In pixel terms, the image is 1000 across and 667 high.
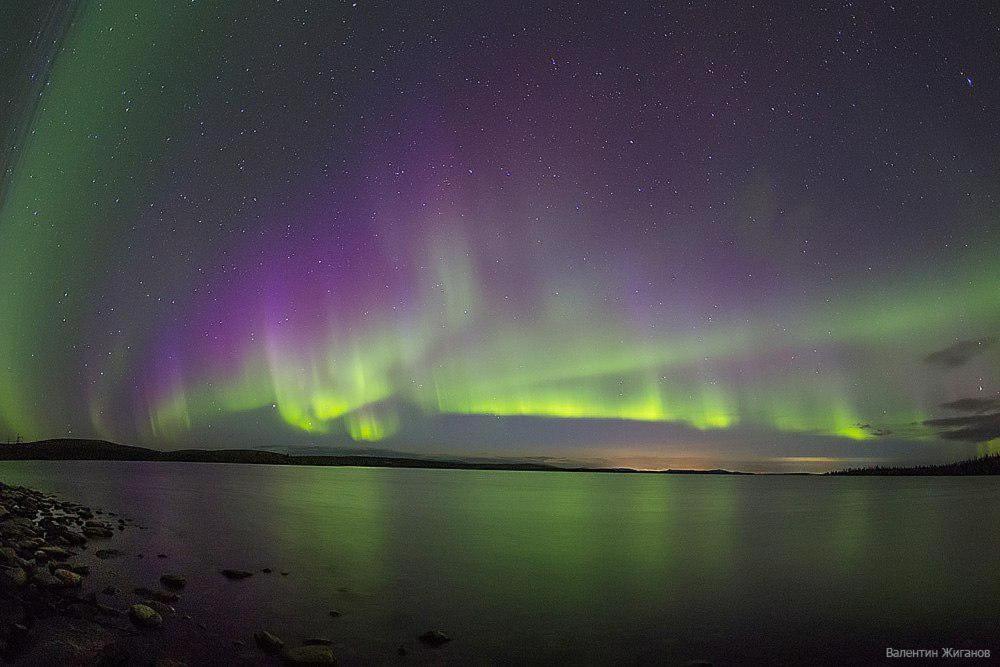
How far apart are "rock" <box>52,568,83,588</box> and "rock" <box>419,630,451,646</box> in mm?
5512

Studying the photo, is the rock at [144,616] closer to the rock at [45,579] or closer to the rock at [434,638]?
the rock at [45,579]

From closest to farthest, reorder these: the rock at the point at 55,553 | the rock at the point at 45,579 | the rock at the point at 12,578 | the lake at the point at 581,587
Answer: the rock at the point at 12,578 → the lake at the point at 581,587 → the rock at the point at 45,579 → the rock at the point at 55,553

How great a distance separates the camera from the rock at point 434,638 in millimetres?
7426

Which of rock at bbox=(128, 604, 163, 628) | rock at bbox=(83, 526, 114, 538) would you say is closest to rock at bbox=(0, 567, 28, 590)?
rock at bbox=(128, 604, 163, 628)

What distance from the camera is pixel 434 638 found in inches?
295

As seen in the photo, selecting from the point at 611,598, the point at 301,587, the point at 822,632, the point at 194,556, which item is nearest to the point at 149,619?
the point at 301,587

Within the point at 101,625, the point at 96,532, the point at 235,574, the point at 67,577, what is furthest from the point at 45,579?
the point at 96,532

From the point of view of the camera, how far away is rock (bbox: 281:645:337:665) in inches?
238

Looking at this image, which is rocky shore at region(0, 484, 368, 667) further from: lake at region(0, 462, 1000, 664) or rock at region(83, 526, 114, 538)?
rock at region(83, 526, 114, 538)

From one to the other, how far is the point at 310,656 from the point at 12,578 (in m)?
5.09

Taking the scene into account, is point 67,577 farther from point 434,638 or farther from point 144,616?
point 434,638

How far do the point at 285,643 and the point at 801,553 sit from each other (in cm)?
1542

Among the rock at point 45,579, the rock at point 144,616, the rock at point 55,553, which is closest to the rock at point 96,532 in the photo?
the rock at point 55,553

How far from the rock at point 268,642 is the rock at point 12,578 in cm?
370
